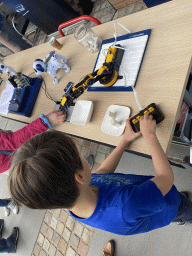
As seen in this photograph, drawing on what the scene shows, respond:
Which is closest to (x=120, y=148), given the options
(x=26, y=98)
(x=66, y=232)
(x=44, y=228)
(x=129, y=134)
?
(x=129, y=134)

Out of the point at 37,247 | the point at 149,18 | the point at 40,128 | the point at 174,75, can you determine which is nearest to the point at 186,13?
the point at 149,18

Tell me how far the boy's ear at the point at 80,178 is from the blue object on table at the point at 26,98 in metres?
1.04

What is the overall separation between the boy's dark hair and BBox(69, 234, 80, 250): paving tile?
4.51 ft

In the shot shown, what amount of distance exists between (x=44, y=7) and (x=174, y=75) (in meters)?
2.33

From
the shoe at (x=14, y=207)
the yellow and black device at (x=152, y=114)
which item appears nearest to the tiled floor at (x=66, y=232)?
the shoe at (x=14, y=207)

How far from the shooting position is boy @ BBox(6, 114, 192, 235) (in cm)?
56

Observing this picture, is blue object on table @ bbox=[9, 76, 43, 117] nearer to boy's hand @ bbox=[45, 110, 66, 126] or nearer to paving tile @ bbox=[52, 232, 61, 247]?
boy's hand @ bbox=[45, 110, 66, 126]

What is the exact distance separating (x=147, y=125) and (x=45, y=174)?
501 mm

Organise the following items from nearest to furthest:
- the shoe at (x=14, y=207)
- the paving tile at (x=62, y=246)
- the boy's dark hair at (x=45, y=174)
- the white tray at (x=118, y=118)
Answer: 1. the boy's dark hair at (x=45, y=174)
2. the white tray at (x=118, y=118)
3. the paving tile at (x=62, y=246)
4. the shoe at (x=14, y=207)

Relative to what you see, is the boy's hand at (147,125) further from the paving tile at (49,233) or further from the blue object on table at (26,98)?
the paving tile at (49,233)

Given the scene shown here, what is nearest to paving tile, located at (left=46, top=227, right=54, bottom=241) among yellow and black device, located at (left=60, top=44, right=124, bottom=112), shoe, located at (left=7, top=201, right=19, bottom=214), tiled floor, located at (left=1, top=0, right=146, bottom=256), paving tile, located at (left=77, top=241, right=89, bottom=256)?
tiled floor, located at (left=1, top=0, right=146, bottom=256)

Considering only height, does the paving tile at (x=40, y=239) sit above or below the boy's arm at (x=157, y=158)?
below

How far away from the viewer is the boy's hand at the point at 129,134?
910 millimetres

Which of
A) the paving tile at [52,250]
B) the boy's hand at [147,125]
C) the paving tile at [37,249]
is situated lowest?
the paving tile at [37,249]
